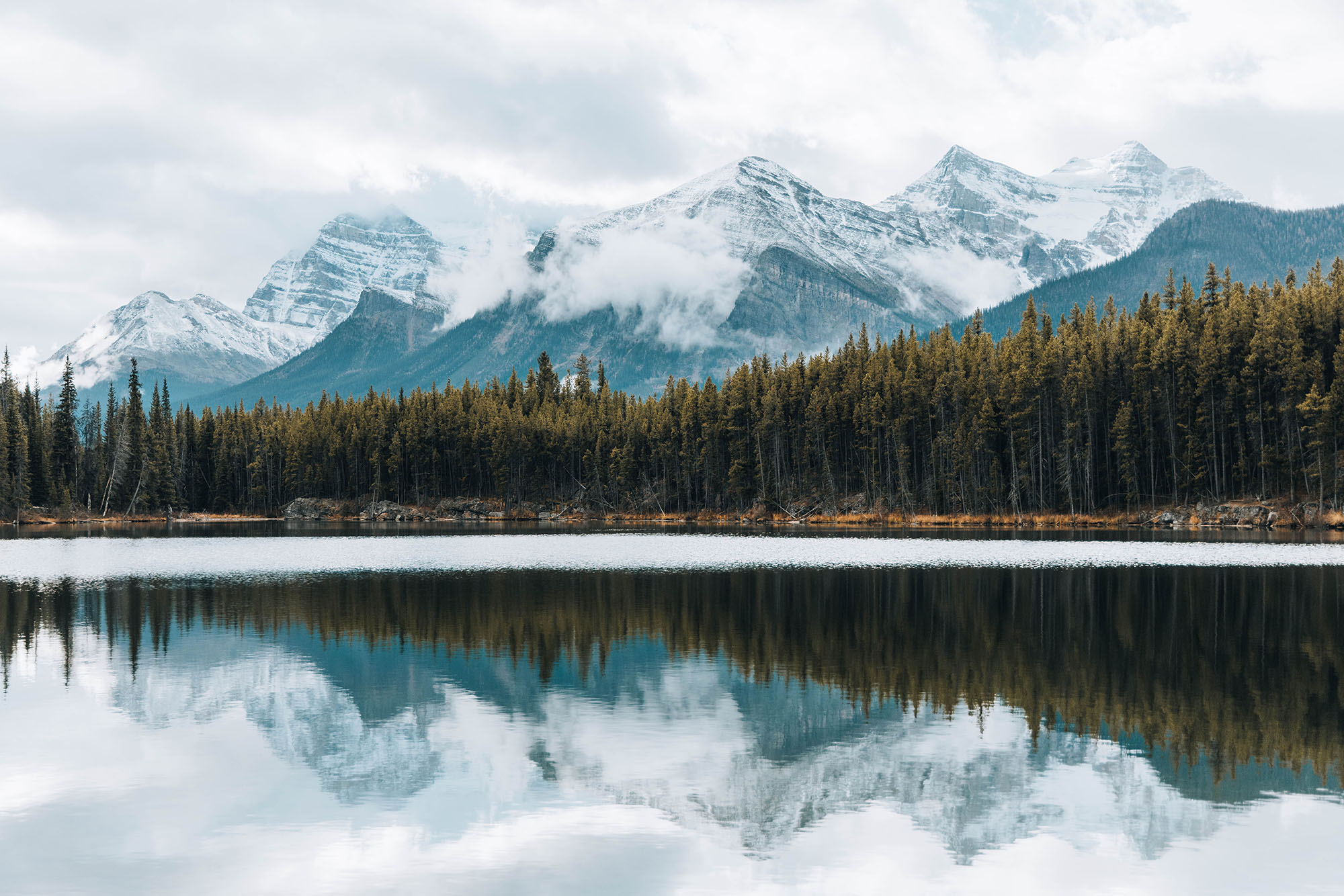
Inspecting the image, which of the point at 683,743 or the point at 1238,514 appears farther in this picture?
the point at 1238,514

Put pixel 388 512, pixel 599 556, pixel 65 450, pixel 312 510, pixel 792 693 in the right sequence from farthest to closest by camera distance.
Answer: pixel 312 510, pixel 388 512, pixel 65 450, pixel 599 556, pixel 792 693

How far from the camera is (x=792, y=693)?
2688cm

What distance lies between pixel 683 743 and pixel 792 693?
17.8 feet

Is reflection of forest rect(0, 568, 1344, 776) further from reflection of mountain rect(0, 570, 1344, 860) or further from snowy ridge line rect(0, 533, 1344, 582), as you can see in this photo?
A: snowy ridge line rect(0, 533, 1344, 582)

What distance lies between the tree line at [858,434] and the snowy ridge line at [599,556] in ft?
110

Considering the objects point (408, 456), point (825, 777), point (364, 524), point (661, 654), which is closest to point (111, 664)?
point (661, 654)

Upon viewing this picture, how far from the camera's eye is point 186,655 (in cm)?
3409

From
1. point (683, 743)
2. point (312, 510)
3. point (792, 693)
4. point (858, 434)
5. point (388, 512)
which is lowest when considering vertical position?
point (683, 743)

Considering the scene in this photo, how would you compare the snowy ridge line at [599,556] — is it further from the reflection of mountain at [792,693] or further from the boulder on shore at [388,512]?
the boulder on shore at [388,512]

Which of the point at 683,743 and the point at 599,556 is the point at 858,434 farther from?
the point at 683,743

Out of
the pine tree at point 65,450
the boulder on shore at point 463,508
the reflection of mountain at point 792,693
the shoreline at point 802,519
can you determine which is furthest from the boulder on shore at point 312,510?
the reflection of mountain at point 792,693

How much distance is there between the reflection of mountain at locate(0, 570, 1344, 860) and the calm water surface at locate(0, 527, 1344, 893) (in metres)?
0.12

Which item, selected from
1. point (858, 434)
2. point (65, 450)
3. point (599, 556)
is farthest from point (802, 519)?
point (65, 450)

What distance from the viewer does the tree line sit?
106m
